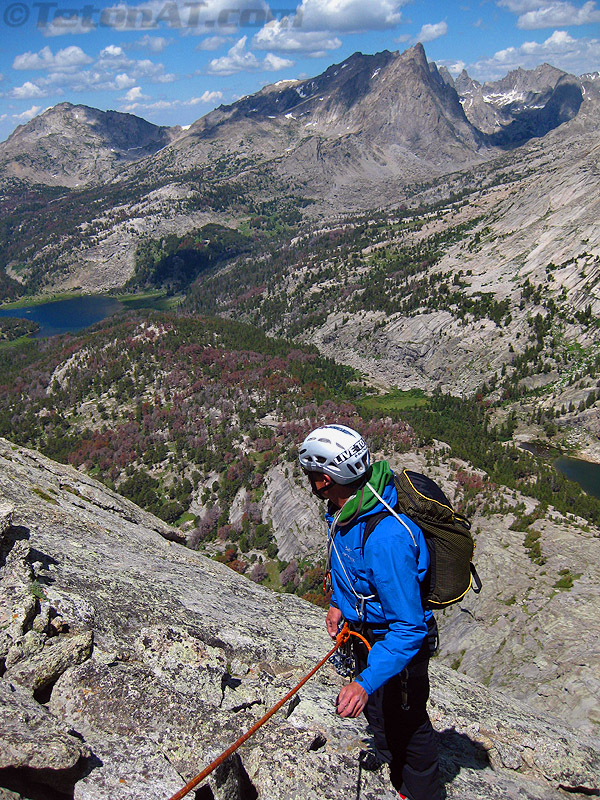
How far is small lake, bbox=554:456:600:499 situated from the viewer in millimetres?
81562

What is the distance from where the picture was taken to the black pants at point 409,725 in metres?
7.02

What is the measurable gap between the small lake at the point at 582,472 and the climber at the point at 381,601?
281ft

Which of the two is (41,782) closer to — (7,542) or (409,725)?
(409,725)

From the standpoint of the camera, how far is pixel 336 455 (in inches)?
267

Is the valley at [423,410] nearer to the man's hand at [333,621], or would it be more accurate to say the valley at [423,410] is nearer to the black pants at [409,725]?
the man's hand at [333,621]

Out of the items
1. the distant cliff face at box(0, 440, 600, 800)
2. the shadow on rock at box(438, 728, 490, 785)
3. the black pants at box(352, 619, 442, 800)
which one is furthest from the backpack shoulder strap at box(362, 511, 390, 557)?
the shadow on rock at box(438, 728, 490, 785)

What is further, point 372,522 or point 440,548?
point 440,548

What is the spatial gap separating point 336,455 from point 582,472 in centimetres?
9439

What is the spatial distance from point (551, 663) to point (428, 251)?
171235 mm

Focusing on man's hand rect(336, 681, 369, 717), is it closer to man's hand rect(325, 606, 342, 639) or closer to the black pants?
the black pants

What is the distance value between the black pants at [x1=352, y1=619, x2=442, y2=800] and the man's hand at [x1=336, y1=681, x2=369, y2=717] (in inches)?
39.0

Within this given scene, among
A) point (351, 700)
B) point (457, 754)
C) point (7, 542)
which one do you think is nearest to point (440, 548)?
point (351, 700)

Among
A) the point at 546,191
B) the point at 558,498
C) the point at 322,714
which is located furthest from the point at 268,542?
the point at 546,191

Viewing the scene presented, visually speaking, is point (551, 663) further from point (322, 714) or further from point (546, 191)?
point (546, 191)
